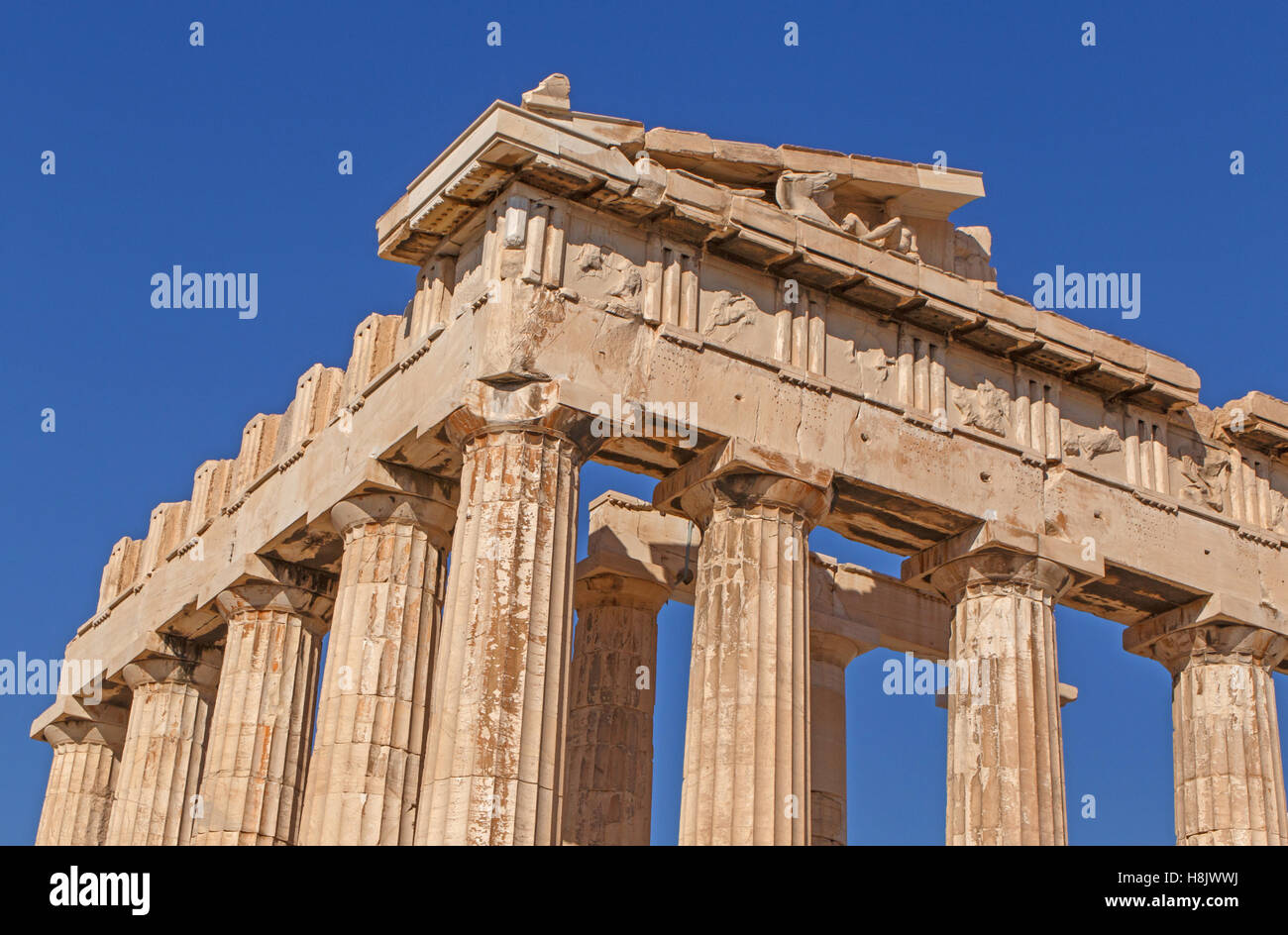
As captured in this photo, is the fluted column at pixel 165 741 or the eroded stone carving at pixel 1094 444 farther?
the fluted column at pixel 165 741

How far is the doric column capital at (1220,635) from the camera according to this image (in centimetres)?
3312

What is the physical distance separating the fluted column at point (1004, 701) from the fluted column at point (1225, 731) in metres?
3.32

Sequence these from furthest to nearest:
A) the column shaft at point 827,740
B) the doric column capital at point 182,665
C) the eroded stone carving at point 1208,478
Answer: the column shaft at point 827,740
the doric column capital at point 182,665
the eroded stone carving at point 1208,478

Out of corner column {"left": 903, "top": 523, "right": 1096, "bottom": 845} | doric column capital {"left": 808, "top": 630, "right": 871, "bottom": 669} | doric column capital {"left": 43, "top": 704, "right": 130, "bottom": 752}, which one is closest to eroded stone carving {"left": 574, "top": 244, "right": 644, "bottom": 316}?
corner column {"left": 903, "top": 523, "right": 1096, "bottom": 845}

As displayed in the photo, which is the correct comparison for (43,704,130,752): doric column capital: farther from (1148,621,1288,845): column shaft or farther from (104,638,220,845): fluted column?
(1148,621,1288,845): column shaft

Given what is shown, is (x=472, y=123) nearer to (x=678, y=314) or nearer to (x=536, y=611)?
(x=678, y=314)

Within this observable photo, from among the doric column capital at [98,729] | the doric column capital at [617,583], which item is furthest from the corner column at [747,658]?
the doric column capital at [98,729]

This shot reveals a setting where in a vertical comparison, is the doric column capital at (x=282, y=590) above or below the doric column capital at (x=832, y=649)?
below

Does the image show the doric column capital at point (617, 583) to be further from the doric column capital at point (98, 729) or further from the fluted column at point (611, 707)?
the doric column capital at point (98, 729)

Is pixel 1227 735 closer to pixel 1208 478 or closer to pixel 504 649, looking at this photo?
pixel 1208 478

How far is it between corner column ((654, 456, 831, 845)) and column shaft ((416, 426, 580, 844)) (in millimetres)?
2575

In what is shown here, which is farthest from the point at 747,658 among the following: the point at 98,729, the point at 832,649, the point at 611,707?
the point at 98,729

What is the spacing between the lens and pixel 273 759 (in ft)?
105
